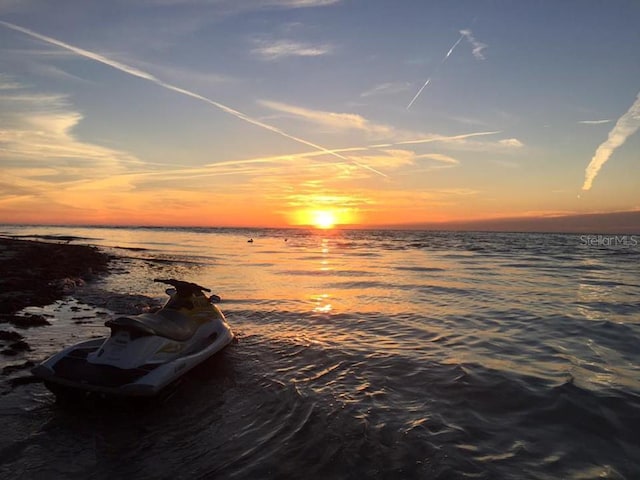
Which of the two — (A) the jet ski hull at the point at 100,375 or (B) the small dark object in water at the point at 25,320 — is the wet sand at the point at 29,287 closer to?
(B) the small dark object in water at the point at 25,320

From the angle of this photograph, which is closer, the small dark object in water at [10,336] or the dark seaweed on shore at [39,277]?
the small dark object in water at [10,336]

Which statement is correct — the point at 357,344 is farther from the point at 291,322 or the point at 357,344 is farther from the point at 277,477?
the point at 277,477

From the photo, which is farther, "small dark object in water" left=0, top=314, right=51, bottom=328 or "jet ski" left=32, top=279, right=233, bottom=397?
"small dark object in water" left=0, top=314, right=51, bottom=328

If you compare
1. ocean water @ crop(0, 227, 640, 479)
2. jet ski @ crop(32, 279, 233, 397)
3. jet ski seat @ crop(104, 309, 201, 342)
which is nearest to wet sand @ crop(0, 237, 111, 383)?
ocean water @ crop(0, 227, 640, 479)

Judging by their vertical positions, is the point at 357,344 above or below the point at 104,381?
below

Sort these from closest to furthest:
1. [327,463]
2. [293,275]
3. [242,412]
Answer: [327,463] → [242,412] → [293,275]

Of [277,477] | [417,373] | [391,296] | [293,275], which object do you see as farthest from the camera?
[293,275]

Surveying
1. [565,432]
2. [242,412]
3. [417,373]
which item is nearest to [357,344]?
[417,373]

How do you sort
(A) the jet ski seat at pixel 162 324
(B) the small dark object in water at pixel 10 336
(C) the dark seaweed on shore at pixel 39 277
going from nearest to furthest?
(A) the jet ski seat at pixel 162 324, (B) the small dark object in water at pixel 10 336, (C) the dark seaweed on shore at pixel 39 277

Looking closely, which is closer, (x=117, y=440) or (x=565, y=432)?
(x=117, y=440)

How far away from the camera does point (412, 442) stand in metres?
6.85

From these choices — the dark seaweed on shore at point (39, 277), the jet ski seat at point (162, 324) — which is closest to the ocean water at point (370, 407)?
the jet ski seat at point (162, 324)

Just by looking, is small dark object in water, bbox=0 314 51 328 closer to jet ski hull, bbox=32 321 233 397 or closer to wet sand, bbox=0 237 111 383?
wet sand, bbox=0 237 111 383

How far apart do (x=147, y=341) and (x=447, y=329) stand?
33.4 feet
